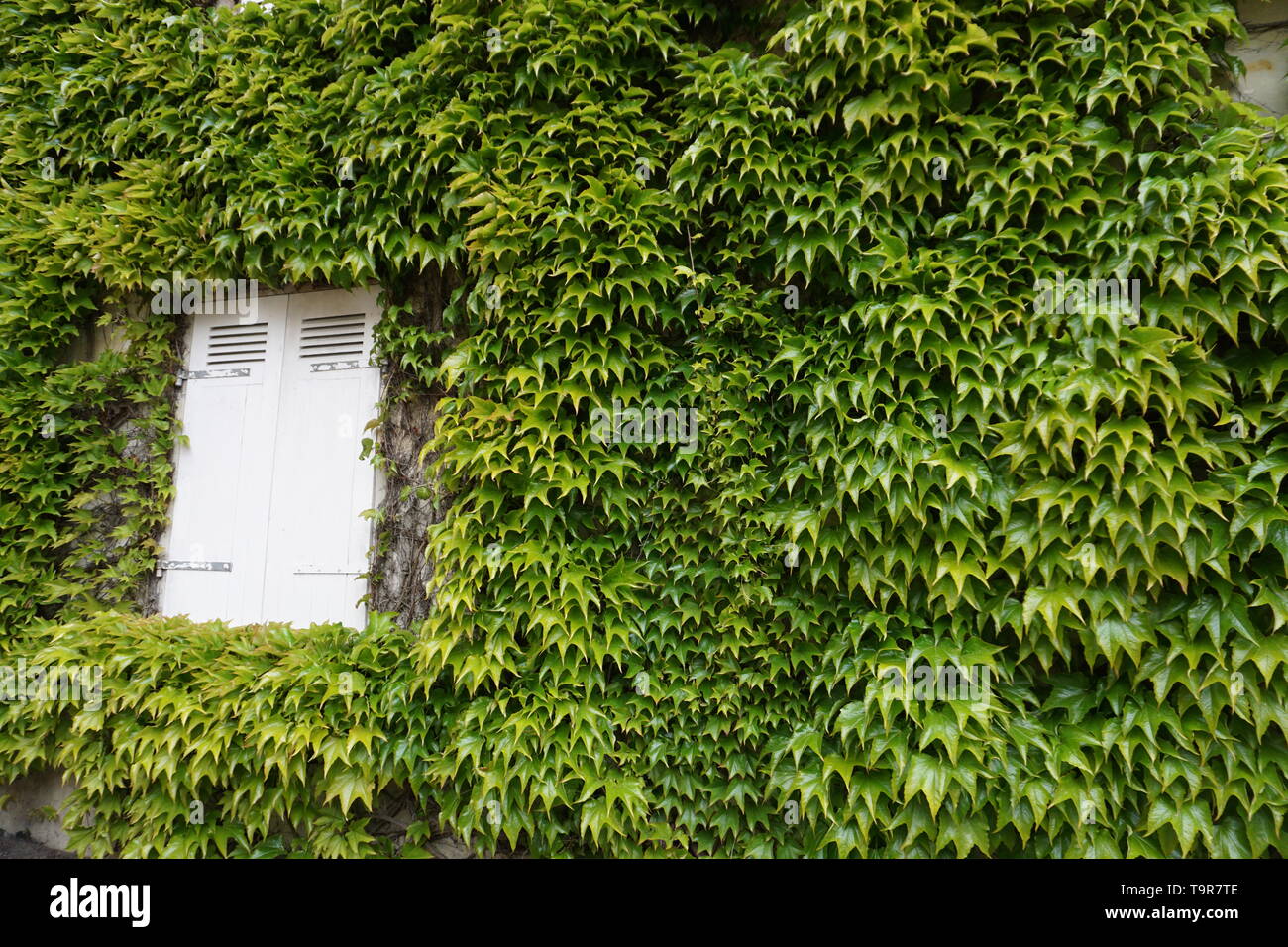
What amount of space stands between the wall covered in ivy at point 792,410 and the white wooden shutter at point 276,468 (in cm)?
29

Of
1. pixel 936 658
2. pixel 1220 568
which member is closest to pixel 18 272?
pixel 936 658

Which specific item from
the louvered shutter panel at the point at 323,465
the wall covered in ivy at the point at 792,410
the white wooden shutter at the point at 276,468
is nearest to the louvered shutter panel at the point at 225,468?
the white wooden shutter at the point at 276,468

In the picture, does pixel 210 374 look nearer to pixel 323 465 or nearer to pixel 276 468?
pixel 276 468

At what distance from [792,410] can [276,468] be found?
330 centimetres

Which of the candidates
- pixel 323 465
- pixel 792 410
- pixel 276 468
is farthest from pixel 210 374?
pixel 792 410

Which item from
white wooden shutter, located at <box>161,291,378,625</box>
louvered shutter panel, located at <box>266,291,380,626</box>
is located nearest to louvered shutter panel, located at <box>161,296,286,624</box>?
white wooden shutter, located at <box>161,291,378,625</box>

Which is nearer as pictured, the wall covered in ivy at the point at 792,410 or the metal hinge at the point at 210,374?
the wall covered in ivy at the point at 792,410

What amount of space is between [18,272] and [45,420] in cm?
111

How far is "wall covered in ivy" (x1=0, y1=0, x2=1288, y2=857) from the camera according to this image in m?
2.56

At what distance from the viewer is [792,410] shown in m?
3.16

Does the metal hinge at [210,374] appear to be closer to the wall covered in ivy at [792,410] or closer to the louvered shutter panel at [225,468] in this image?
the louvered shutter panel at [225,468]

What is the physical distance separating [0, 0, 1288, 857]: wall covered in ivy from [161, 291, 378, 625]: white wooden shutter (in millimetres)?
295

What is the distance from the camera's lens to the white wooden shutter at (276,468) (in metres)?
3.88

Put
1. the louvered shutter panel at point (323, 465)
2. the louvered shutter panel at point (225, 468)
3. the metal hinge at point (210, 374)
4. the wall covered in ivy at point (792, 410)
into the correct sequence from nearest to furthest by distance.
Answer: the wall covered in ivy at point (792, 410) < the louvered shutter panel at point (323, 465) < the louvered shutter panel at point (225, 468) < the metal hinge at point (210, 374)
